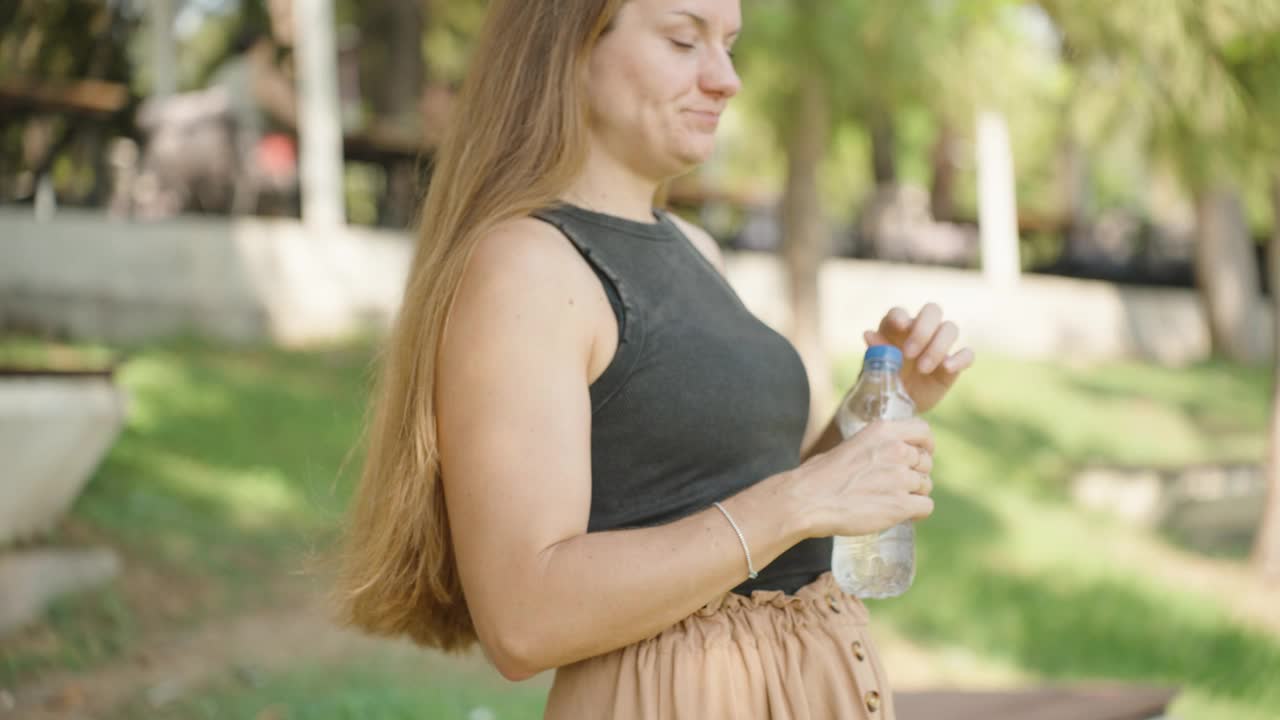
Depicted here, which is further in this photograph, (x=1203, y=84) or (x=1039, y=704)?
(x=1203, y=84)

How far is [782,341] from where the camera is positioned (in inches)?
75.1

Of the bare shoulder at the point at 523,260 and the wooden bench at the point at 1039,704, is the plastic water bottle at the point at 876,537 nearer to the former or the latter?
the bare shoulder at the point at 523,260

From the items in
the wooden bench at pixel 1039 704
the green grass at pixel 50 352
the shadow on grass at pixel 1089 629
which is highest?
the green grass at pixel 50 352

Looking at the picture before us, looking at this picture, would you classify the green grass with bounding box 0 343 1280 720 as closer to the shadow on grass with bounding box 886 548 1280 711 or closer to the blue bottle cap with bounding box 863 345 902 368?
the shadow on grass with bounding box 886 548 1280 711

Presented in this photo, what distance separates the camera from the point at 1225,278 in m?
16.6

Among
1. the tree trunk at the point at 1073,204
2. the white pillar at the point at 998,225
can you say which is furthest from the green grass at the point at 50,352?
the tree trunk at the point at 1073,204

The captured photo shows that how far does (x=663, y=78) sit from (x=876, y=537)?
2.70 feet

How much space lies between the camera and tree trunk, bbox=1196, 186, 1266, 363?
1648cm

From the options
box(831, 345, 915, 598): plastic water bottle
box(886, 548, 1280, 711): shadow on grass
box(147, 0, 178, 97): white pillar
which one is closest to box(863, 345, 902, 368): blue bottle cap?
box(831, 345, 915, 598): plastic water bottle

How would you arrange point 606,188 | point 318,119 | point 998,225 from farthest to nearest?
point 998,225
point 318,119
point 606,188

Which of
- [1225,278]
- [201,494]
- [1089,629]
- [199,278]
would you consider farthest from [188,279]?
[1225,278]

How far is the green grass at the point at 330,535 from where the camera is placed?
5.04m

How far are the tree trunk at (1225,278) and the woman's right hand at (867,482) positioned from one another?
633 inches

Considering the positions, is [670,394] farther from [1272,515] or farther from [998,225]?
[998,225]
